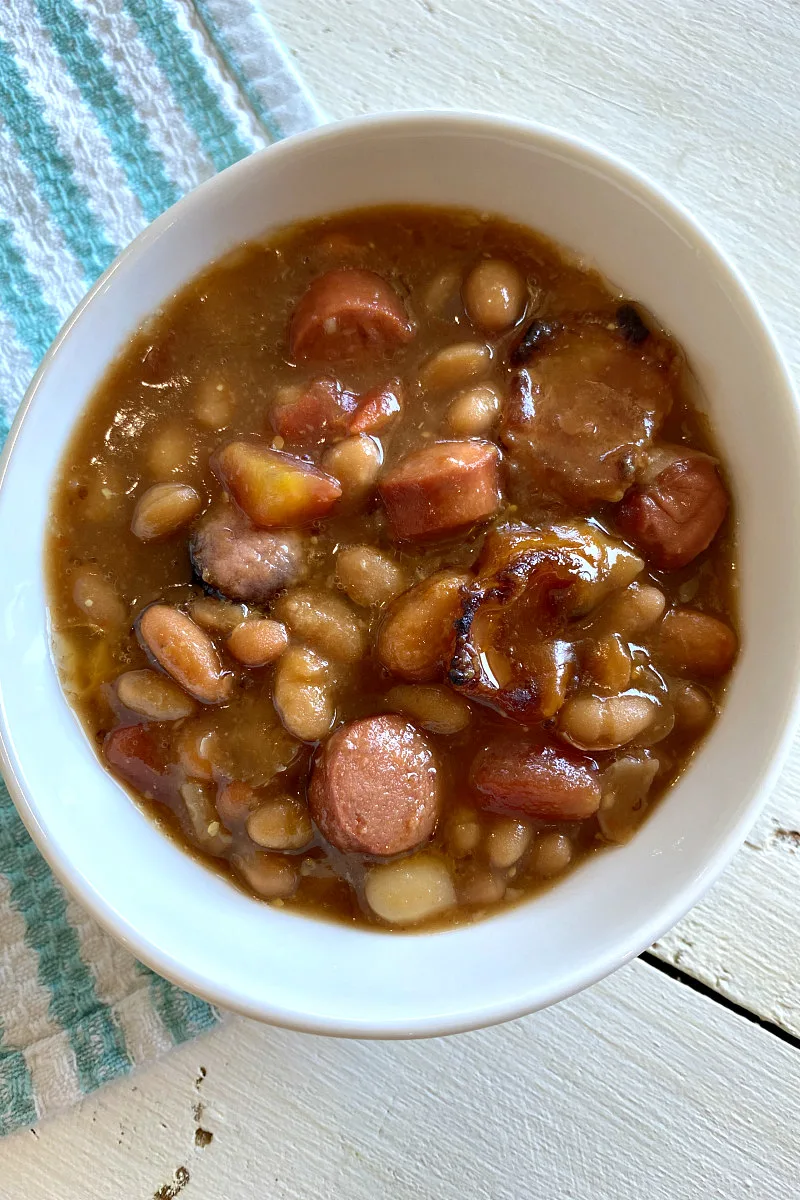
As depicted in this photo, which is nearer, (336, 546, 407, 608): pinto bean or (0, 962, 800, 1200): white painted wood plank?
(336, 546, 407, 608): pinto bean

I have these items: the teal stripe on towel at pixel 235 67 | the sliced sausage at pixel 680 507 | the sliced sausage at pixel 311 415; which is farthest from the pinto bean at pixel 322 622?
the teal stripe on towel at pixel 235 67

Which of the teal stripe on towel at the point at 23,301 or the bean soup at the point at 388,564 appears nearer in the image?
the bean soup at the point at 388,564

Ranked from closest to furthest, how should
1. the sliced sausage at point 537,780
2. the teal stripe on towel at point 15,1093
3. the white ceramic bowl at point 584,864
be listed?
the white ceramic bowl at point 584,864 < the sliced sausage at point 537,780 < the teal stripe on towel at point 15,1093

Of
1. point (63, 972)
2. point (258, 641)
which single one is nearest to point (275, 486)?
point (258, 641)

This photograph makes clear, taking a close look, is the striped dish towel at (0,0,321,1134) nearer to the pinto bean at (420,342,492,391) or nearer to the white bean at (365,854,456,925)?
the white bean at (365,854,456,925)

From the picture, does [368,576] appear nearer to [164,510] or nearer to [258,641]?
[258,641]

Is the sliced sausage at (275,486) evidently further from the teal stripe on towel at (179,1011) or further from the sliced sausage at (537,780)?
the teal stripe on towel at (179,1011)

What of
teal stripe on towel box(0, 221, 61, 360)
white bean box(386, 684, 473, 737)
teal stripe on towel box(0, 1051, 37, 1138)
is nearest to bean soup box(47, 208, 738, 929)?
white bean box(386, 684, 473, 737)
